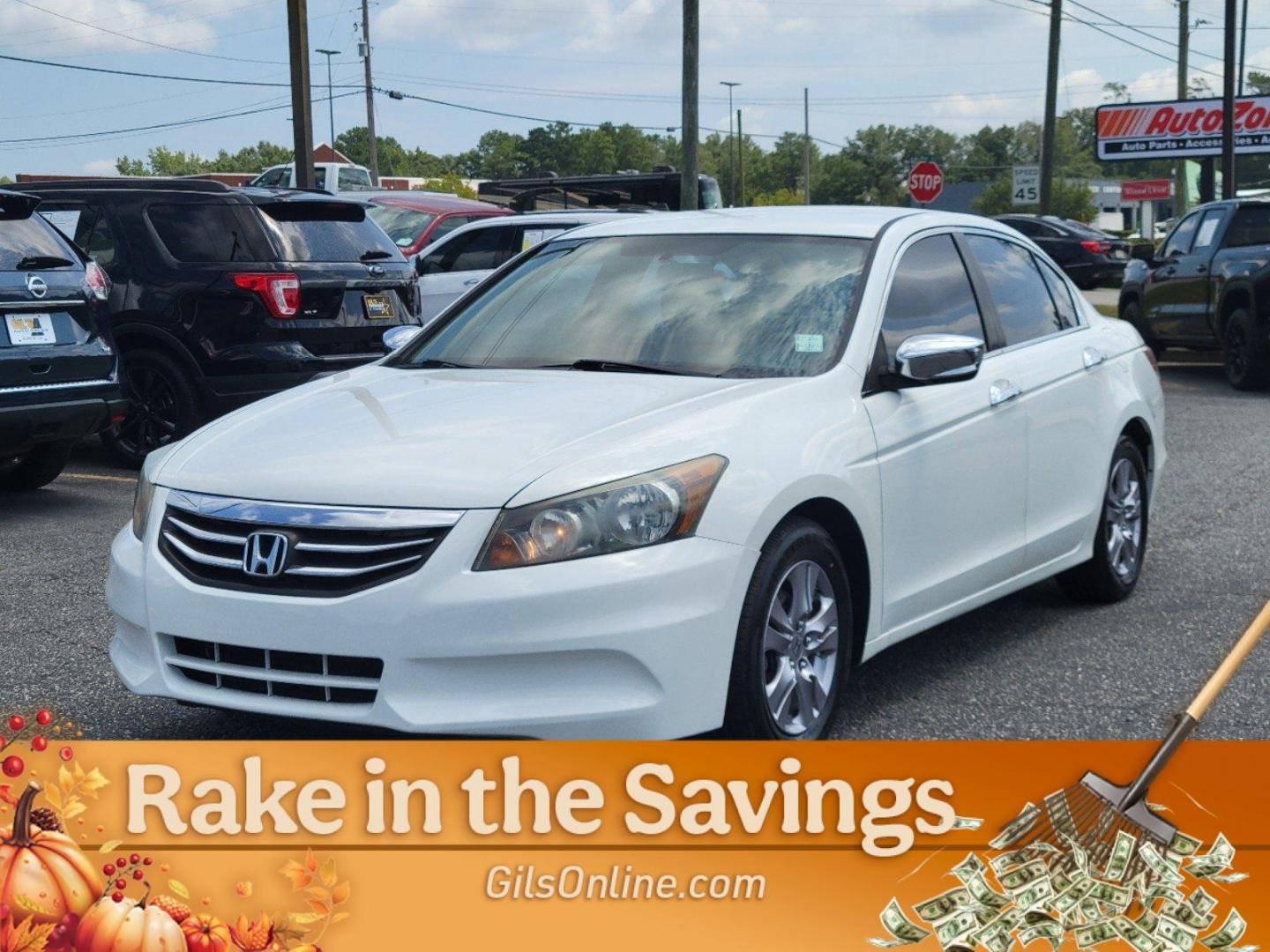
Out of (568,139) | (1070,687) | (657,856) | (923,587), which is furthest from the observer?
(568,139)

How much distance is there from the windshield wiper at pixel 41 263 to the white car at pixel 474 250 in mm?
5846

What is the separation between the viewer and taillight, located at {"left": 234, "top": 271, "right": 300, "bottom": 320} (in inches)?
410

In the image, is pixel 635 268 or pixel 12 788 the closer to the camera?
pixel 12 788

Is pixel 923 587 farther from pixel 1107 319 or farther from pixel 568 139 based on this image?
pixel 568 139

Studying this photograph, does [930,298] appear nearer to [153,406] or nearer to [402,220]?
[153,406]

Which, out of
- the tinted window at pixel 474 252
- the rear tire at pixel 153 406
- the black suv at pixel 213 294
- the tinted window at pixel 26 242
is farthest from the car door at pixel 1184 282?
the tinted window at pixel 26 242

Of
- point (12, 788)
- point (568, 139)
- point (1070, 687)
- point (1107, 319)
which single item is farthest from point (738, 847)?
point (568, 139)

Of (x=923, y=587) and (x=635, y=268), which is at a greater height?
(x=635, y=268)

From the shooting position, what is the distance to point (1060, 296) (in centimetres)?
666

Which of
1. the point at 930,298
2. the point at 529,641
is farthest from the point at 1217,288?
the point at 529,641

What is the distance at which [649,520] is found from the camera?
4.07 metres

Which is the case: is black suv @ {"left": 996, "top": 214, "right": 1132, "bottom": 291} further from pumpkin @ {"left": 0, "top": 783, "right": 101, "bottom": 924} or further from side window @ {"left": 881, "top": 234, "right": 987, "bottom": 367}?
pumpkin @ {"left": 0, "top": 783, "right": 101, "bottom": 924}

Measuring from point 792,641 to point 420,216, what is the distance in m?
13.8

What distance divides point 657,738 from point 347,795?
2.32ft
